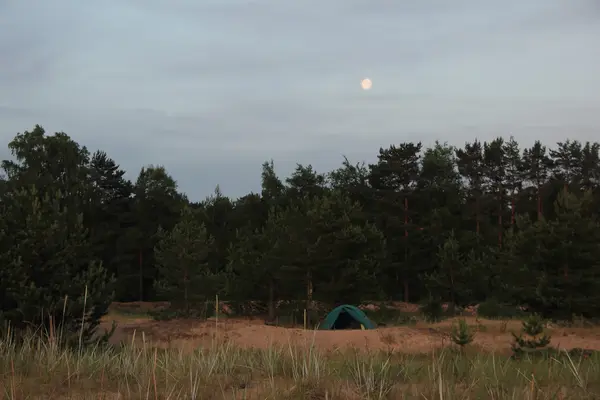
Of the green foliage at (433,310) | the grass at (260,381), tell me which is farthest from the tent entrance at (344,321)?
the grass at (260,381)

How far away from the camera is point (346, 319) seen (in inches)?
898

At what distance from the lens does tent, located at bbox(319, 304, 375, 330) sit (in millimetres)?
21547

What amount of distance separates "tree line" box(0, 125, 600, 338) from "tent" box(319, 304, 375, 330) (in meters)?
3.63

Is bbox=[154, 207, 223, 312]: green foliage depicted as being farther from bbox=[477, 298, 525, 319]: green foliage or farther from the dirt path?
bbox=[477, 298, 525, 319]: green foliage

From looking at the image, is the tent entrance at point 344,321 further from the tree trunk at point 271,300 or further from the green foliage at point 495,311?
the green foliage at point 495,311

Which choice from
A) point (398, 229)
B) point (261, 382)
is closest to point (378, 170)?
point (398, 229)

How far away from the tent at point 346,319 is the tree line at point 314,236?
3628 mm

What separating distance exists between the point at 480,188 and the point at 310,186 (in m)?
17.2

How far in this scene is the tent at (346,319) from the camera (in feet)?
70.7

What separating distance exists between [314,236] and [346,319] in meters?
5.89

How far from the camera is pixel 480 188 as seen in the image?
46.2 metres

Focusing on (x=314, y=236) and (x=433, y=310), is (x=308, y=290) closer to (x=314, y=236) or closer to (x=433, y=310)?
(x=314, y=236)

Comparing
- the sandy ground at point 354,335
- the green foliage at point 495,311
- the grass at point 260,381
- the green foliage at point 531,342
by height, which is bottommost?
the green foliage at point 495,311

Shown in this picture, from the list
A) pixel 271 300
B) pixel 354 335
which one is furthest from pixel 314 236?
pixel 354 335
